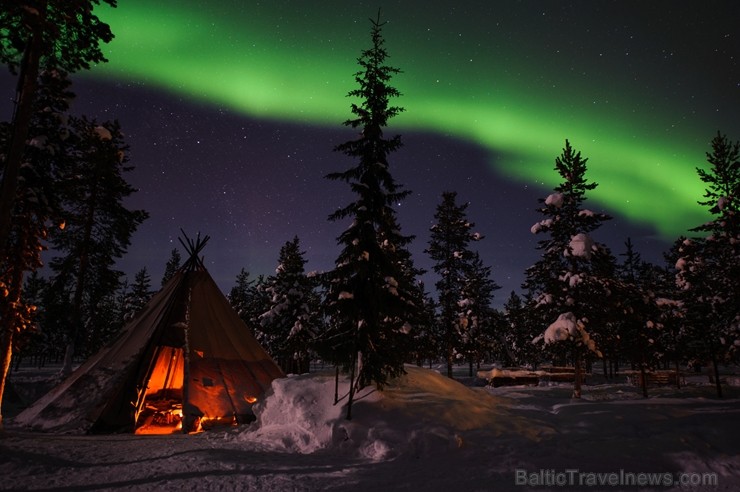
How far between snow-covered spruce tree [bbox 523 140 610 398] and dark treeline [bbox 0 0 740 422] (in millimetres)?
73

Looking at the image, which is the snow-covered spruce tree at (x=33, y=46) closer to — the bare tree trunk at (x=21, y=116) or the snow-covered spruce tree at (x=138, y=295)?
the bare tree trunk at (x=21, y=116)

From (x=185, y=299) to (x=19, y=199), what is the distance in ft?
18.9

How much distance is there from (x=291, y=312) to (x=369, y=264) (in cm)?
2094

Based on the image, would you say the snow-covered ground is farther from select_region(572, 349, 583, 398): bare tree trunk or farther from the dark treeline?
select_region(572, 349, 583, 398): bare tree trunk

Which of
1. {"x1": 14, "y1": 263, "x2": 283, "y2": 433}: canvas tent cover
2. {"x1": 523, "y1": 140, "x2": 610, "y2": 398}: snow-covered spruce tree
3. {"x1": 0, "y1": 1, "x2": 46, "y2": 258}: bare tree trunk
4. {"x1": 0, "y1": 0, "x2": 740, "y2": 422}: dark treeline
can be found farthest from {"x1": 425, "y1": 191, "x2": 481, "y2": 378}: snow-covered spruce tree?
{"x1": 0, "y1": 1, "x2": 46, "y2": 258}: bare tree trunk

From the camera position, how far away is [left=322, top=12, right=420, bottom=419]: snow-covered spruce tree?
10711mm

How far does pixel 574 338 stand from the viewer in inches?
750

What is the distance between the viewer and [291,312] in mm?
30469

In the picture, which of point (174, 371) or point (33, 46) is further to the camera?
point (174, 371)

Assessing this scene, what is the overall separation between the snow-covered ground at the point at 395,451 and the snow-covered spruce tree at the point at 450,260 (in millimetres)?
18712

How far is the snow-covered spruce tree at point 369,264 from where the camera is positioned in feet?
35.1

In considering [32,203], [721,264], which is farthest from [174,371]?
[721,264]

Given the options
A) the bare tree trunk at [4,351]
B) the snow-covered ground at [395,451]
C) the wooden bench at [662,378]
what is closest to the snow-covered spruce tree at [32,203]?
the bare tree trunk at [4,351]

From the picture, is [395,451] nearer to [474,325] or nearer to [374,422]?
[374,422]
